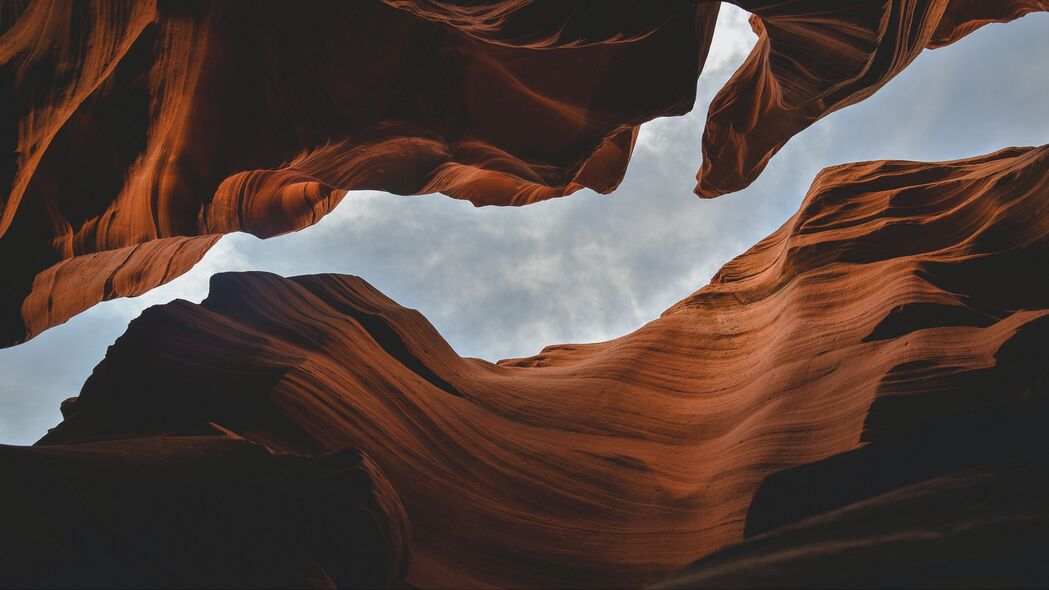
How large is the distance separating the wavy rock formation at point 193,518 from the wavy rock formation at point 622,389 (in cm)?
53

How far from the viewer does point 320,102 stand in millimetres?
8469

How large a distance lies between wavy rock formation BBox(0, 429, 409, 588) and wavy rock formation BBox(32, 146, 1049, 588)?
533mm

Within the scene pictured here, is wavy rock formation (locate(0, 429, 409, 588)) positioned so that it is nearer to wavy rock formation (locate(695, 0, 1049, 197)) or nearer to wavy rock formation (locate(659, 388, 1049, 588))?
wavy rock formation (locate(659, 388, 1049, 588))

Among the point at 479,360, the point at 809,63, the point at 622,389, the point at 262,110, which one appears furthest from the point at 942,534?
the point at 479,360

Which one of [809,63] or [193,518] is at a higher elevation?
[809,63]

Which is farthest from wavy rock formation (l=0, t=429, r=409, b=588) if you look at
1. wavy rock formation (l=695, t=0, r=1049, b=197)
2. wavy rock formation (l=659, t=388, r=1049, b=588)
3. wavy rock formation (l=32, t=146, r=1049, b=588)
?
wavy rock formation (l=695, t=0, r=1049, b=197)

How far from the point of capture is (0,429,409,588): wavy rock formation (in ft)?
13.3

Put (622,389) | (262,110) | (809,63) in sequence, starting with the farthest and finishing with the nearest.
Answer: (622,389) → (262,110) → (809,63)

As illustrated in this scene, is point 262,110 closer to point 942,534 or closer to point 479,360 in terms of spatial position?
point 479,360

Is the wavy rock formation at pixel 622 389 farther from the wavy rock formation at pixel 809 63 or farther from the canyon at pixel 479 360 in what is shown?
the wavy rock formation at pixel 809 63

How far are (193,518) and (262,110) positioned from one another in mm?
5343

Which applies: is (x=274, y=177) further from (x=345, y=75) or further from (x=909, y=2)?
(x=909, y=2)

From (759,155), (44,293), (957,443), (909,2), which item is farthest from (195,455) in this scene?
(759,155)

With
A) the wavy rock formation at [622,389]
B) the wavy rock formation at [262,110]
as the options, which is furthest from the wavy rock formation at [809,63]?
the wavy rock formation at [622,389]
